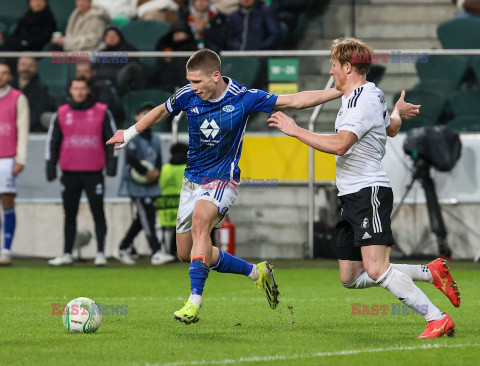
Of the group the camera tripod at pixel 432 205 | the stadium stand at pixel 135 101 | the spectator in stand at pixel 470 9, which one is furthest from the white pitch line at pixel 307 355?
the spectator in stand at pixel 470 9

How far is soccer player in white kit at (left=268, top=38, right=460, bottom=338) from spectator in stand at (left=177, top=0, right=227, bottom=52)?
9215 mm

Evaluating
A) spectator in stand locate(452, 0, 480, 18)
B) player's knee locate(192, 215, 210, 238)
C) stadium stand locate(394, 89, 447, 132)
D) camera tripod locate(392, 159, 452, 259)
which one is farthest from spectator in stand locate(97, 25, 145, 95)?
player's knee locate(192, 215, 210, 238)

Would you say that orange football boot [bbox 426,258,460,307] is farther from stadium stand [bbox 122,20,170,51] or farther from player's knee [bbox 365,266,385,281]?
stadium stand [bbox 122,20,170,51]

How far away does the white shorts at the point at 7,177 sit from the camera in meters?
13.8

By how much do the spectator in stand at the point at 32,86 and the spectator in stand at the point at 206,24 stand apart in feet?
8.26

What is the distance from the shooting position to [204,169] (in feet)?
25.1

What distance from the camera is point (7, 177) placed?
13812 millimetres

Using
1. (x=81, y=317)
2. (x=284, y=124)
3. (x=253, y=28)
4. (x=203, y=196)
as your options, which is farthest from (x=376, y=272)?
(x=253, y=28)

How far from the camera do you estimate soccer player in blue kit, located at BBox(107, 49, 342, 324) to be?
742 cm

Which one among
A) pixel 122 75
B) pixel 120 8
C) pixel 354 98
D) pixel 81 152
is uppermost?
pixel 120 8

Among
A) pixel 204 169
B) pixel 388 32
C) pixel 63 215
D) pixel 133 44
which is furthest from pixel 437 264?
pixel 388 32

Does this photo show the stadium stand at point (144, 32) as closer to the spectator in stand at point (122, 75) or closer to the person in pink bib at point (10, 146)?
the spectator in stand at point (122, 75)

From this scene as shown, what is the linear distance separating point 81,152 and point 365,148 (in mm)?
7809

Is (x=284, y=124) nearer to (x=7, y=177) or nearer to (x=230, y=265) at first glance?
(x=230, y=265)
